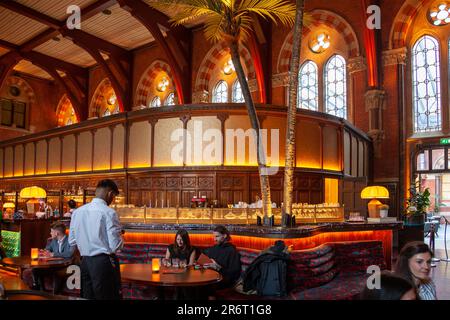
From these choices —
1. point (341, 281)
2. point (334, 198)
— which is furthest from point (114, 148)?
point (341, 281)

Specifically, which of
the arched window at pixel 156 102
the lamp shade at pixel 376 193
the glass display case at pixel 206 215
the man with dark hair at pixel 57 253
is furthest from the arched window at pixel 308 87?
the man with dark hair at pixel 57 253

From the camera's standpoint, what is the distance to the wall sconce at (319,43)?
14930mm

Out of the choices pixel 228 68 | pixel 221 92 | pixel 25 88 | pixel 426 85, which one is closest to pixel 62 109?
pixel 25 88

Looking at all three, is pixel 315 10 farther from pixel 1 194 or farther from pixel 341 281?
pixel 1 194

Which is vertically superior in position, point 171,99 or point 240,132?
A: point 171,99

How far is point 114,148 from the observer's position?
11.9 meters

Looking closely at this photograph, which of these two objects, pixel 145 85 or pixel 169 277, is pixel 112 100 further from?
pixel 169 277

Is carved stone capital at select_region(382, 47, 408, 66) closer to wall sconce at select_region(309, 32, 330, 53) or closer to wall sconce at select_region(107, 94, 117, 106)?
wall sconce at select_region(309, 32, 330, 53)

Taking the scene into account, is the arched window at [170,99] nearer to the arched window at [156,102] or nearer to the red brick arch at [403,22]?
the arched window at [156,102]

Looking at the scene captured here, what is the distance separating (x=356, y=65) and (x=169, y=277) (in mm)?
11431

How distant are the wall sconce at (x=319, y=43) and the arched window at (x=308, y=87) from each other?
0.50 metres

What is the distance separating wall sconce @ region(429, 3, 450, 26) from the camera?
12.6 m

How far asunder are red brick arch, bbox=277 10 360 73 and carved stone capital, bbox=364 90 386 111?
153 cm

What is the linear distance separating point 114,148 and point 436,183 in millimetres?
18448
